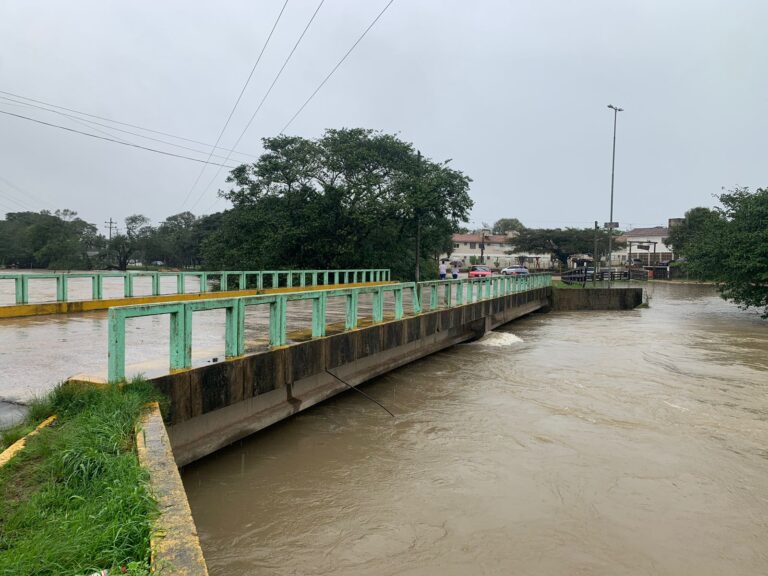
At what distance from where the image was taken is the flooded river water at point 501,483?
16.3 feet

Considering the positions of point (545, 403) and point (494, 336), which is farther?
point (494, 336)

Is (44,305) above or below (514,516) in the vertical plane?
above

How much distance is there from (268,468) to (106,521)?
160 inches

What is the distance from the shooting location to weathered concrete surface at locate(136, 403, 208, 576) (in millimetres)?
2482

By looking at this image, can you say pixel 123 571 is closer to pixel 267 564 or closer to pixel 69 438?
pixel 69 438

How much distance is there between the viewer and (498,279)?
20891mm

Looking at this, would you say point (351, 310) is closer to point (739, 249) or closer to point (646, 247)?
point (739, 249)

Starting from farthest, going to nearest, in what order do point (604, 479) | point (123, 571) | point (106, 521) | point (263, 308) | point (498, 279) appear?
point (498, 279) < point (263, 308) < point (604, 479) < point (106, 521) < point (123, 571)

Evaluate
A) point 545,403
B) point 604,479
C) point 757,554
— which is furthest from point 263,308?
point 757,554

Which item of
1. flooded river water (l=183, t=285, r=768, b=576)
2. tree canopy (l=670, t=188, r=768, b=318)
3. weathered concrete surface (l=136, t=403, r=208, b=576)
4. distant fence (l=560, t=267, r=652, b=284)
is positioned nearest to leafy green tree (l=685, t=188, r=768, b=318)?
tree canopy (l=670, t=188, r=768, b=318)

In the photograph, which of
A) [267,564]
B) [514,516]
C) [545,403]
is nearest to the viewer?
[267,564]

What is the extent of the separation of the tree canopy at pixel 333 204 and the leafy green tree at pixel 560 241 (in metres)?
42.4

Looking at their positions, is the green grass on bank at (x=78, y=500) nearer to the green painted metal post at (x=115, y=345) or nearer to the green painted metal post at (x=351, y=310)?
the green painted metal post at (x=115, y=345)

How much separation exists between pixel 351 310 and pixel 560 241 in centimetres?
6653
